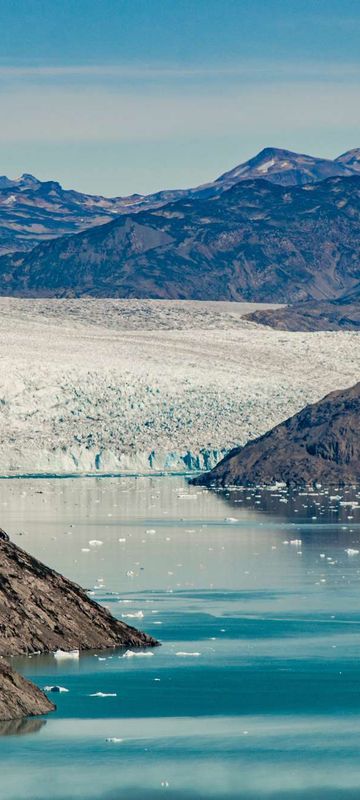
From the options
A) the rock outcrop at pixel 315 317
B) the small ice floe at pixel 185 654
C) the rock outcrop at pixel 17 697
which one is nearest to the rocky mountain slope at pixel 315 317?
the rock outcrop at pixel 315 317

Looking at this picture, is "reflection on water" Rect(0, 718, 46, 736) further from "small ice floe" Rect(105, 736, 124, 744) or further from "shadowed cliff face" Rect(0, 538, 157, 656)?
"shadowed cliff face" Rect(0, 538, 157, 656)

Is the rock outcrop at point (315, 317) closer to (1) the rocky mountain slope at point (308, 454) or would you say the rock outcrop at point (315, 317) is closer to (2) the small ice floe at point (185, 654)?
(1) the rocky mountain slope at point (308, 454)

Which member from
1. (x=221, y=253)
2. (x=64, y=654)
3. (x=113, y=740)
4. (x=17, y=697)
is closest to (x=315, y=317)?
(x=221, y=253)

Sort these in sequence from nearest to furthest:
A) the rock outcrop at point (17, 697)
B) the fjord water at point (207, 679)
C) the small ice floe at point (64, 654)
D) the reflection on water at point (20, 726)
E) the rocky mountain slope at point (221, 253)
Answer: the fjord water at point (207, 679), the reflection on water at point (20, 726), the rock outcrop at point (17, 697), the small ice floe at point (64, 654), the rocky mountain slope at point (221, 253)

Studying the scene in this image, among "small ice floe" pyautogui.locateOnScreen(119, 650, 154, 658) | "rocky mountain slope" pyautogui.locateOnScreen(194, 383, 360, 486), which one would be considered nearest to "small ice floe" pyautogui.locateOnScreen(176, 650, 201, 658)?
"small ice floe" pyautogui.locateOnScreen(119, 650, 154, 658)

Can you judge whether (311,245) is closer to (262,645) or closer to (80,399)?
(80,399)

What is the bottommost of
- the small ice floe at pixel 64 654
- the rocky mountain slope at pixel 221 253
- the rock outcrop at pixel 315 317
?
the small ice floe at pixel 64 654
